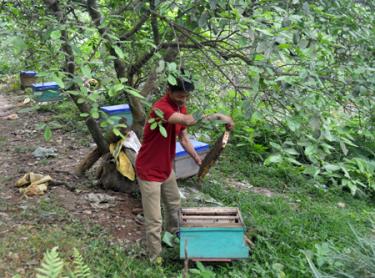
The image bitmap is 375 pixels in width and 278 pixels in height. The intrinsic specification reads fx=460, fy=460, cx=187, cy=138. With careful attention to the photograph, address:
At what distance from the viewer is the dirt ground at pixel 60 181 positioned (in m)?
4.50

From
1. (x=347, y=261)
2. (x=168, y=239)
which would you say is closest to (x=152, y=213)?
(x=168, y=239)

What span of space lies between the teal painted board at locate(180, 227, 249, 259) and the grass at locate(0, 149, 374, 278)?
13 centimetres

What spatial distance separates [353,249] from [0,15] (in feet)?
12.4

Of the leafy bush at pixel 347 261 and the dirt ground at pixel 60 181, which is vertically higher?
the leafy bush at pixel 347 261

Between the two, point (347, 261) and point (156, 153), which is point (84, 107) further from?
point (347, 261)

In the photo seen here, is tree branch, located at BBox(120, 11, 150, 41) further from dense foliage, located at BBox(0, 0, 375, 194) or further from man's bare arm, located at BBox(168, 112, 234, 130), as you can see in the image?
man's bare arm, located at BBox(168, 112, 234, 130)

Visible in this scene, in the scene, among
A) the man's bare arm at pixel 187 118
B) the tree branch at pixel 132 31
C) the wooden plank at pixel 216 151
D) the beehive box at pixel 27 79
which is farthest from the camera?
the beehive box at pixel 27 79

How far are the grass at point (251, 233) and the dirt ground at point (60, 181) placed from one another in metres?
0.15

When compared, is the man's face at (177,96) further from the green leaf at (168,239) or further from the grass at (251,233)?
the grass at (251,233)

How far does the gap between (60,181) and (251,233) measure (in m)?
2.23

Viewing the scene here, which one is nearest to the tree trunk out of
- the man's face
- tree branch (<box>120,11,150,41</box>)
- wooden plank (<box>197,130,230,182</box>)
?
tree branch (<box>120,11,150,41</box>)

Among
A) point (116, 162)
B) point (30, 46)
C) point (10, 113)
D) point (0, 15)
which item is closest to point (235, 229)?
point (116, 162)

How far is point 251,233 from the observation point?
4414 mm

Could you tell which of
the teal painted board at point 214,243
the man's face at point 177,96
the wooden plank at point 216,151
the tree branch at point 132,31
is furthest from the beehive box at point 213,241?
the tree branch at point 132,31
